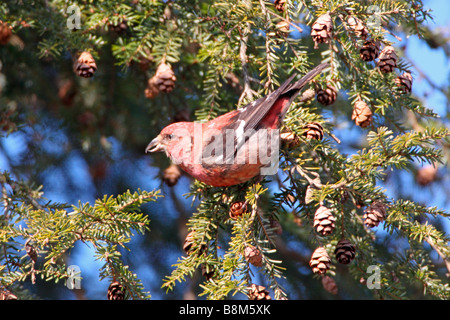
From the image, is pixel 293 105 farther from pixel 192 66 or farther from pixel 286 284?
pixel 286 284

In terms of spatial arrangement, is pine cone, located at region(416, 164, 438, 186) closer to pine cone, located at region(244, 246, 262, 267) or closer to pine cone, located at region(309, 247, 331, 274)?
pine cone, located at region(309, 247, 331, 274)

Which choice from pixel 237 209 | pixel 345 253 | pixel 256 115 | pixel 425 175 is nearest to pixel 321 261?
pixel 345 253

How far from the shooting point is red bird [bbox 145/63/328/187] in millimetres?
2197

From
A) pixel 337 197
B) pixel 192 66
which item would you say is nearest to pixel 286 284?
pixel 337 197

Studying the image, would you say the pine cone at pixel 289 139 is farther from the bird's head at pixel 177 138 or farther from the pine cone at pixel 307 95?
the bird's head at pixel 177 138

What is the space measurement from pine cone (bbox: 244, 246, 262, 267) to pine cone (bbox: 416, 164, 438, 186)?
185cm

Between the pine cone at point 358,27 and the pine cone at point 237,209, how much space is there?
33.8 inches

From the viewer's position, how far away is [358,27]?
1863 millimetres

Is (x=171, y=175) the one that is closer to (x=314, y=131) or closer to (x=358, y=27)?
(x=314, y=131)

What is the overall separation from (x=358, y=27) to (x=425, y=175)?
171cm

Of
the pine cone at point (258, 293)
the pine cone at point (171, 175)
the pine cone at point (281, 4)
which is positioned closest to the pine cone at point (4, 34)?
the pine cone at point (171, 175)

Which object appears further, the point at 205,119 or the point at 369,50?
the point at 205,119

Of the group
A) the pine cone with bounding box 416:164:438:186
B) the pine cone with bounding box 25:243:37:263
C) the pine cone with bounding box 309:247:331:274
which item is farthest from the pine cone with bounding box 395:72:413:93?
the pine cone with bounding box 25:243:37:263
